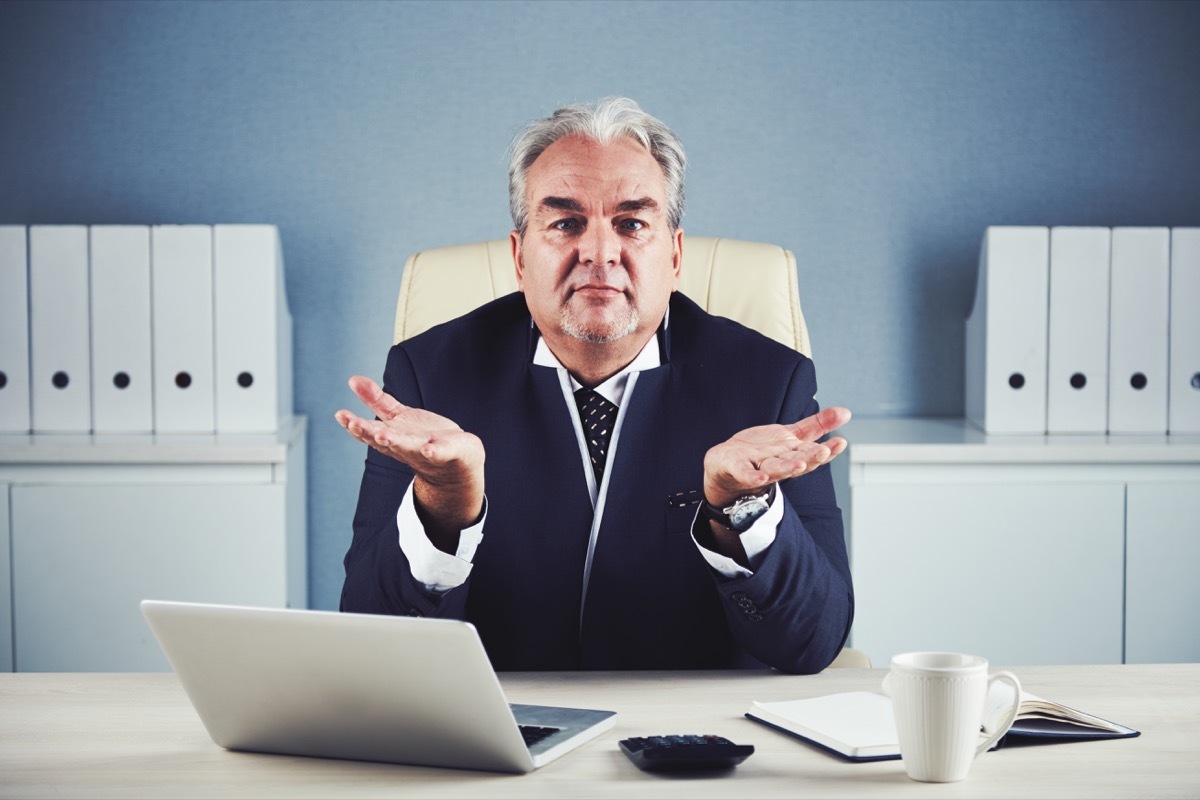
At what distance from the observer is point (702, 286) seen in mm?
1797

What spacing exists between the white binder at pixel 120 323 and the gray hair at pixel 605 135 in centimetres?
105

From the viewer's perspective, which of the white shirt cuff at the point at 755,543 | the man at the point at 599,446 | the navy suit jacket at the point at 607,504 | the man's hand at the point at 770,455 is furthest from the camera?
the navy suit jacket at the point at 607,504

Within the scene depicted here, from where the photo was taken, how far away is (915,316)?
2.75 m

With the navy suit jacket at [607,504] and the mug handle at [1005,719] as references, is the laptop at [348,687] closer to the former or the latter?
the mug handle at [1005,719]

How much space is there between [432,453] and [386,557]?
228 mm

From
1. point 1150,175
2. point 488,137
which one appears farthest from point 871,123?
point 488,137

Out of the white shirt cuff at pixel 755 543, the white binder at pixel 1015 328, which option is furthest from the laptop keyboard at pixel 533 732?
the white binder at pixel 1015 328

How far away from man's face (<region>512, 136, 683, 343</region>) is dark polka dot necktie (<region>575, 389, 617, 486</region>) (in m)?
0.08

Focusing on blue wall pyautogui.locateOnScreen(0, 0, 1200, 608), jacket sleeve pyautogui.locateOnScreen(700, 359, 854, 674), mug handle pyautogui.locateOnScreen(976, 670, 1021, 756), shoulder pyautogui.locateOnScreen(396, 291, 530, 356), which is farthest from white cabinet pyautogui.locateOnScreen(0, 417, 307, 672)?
mug handle pyautogui.locateOnScreen(976, 670, 1021, 756)

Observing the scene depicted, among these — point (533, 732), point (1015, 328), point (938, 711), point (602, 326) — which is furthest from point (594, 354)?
point (1015, 328)

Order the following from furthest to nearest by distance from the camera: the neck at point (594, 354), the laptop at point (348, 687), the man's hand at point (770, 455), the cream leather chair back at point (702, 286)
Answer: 1. the cream leather chair back at point (702, 286)
2. the neck at point (594, 354)
3. the man's hand at point (770, 455)
4. the laptop at point (348, 687)

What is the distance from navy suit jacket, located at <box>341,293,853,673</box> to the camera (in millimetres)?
1447

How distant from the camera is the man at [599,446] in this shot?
126 cm

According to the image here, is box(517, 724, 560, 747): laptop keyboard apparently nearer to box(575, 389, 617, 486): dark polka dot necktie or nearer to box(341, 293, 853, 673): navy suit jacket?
box(341, 293, 853, 673): navy suit jacket
